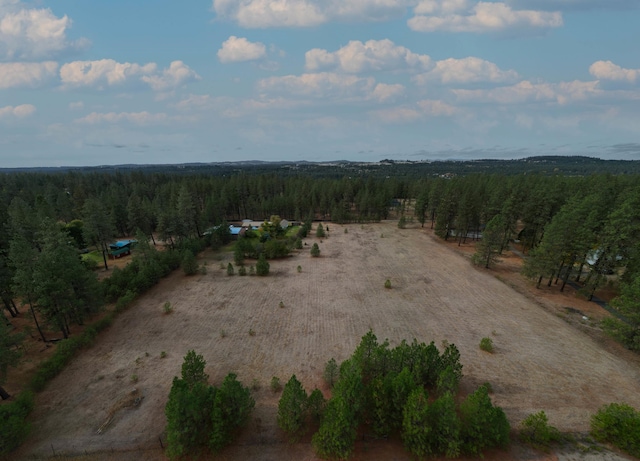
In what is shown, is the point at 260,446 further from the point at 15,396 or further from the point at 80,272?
the point at 80,272

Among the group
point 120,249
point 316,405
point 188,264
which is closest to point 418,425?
point 316,405

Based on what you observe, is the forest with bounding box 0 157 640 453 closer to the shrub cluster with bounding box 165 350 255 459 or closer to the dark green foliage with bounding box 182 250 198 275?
the dark green foliage with bounding box 182 250 198 275

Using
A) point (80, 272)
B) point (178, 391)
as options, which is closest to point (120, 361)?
point (80, 272)

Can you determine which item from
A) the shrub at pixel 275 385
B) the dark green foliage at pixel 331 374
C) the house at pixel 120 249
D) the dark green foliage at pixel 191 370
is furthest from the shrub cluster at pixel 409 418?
the house at pixel 120 249

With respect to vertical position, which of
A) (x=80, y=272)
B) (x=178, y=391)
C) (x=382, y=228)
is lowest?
(x=382, y=228)

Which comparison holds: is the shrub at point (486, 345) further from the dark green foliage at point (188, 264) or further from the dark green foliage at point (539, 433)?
the dark green foliage at point (188, 264)

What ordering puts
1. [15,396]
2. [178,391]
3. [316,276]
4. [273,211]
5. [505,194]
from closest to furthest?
[178,391] → [15,396] → [316,276] → [505,194] → [273,211]
